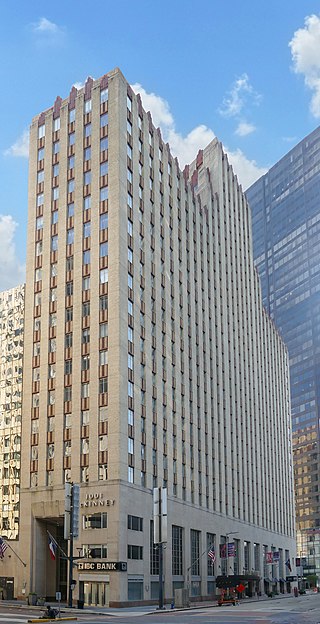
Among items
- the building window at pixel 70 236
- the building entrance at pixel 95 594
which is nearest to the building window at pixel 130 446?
the building entrance at pixel 95 594

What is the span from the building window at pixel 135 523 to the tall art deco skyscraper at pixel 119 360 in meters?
0.22

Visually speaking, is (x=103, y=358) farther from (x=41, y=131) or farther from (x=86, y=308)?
(x=41, y=131)

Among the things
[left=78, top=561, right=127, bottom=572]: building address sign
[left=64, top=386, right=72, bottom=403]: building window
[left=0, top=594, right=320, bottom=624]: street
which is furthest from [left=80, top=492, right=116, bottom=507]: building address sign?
[left=0, top=594, right=320, bottom=624]: street

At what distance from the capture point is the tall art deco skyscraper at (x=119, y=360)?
79125mm

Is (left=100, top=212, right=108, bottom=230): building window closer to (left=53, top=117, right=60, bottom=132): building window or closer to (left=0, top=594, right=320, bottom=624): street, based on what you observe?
(left=53, top=117, right=60, bottom=132): building window

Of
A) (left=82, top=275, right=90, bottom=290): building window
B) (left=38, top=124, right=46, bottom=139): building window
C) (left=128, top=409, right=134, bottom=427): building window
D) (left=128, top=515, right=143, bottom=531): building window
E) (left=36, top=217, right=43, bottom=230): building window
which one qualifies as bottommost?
(left=128, top=515, right=143, bottom=531): building window

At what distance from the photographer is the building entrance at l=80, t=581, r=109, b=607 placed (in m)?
73.6

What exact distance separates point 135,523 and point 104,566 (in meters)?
6.60

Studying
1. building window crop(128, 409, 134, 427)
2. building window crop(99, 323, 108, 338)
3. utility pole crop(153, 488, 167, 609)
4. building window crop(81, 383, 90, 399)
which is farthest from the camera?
building window crop(99, 323, 108, 338)

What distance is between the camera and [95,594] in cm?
7488

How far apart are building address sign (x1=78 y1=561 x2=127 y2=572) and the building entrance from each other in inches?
60.7

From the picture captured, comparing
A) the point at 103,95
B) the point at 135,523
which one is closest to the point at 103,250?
the point at 103,95

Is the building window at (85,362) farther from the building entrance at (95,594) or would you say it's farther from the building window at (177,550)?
the building window at (177,550)

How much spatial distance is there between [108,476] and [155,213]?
117 ft
